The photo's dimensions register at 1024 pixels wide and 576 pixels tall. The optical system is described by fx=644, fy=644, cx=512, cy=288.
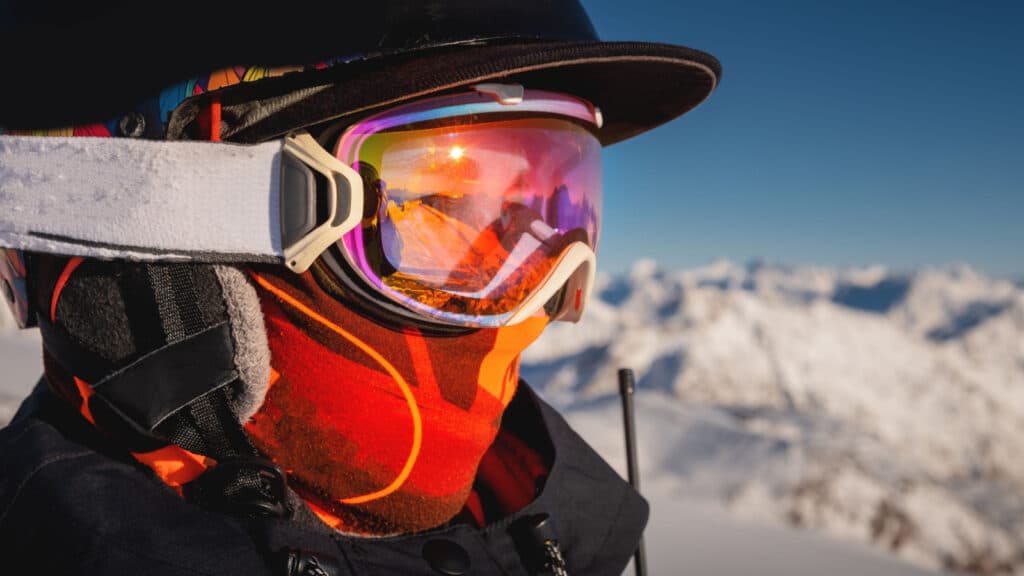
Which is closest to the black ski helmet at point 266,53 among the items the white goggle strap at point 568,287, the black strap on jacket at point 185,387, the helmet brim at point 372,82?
the helmet brim at point 372,82

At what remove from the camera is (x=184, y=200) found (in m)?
1.05

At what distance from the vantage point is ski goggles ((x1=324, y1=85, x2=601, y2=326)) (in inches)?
45.8

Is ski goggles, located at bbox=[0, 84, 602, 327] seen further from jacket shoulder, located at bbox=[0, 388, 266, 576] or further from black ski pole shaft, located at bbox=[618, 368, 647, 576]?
black ski pole shaft, located at bbox=[618, 368, 647, 576]

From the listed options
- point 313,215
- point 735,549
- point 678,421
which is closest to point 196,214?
point 313,215

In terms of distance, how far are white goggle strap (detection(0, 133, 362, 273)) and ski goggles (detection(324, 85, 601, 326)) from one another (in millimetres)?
73

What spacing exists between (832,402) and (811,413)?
13445mm

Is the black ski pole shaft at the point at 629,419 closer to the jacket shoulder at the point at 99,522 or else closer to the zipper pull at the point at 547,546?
the zipper pull at the point at 547,546

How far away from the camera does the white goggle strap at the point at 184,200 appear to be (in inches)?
41.3

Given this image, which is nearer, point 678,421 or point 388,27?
point 388,27

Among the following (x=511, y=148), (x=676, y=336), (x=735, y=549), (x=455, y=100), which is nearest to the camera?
(x=455, y=100)

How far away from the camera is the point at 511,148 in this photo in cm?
130

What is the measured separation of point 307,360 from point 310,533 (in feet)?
0.99

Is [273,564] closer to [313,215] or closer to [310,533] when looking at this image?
[310,533]

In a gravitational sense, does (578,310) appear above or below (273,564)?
above
